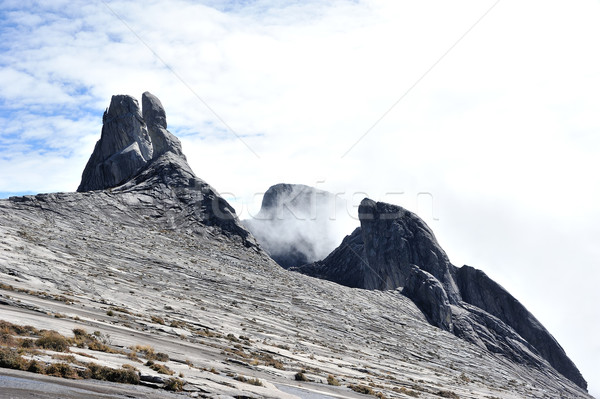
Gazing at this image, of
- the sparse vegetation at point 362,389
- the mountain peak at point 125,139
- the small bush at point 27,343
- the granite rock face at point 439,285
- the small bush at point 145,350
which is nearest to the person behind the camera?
the small bush at point 27,343

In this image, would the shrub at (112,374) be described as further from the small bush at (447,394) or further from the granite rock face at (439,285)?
the granite rock face at (439,285)

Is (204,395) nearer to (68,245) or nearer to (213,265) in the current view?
(68,245)

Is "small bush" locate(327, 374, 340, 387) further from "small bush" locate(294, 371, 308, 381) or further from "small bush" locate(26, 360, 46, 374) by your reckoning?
"small bush" locate(26, 360, 46, 374)

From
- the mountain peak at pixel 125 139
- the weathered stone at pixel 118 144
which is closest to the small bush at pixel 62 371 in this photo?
the mountain peak at pixel 125 139

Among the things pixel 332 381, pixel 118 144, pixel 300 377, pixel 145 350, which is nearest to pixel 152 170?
pixel 118 144

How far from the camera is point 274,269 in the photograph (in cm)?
7562

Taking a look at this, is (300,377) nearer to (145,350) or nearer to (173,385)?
(145,350)

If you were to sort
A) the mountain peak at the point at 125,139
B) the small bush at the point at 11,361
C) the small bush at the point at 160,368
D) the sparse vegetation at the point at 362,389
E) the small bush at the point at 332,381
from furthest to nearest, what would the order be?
the mountain peak at the point at 125,139, the small bush at the point at 332,381, the sparse vegetation at the point at 362,389, the small bush at the point at 160,368, the small bush at the point at 11,361

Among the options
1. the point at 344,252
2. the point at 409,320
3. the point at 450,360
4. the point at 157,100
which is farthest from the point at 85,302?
the point at 344,252

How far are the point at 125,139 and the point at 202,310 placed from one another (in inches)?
2836

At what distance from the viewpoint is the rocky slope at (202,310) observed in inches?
1108

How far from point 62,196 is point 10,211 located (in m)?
9.57

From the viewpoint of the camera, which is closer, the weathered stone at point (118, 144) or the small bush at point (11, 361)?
the small bush at point (11, 361)

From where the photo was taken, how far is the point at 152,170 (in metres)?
86.4
